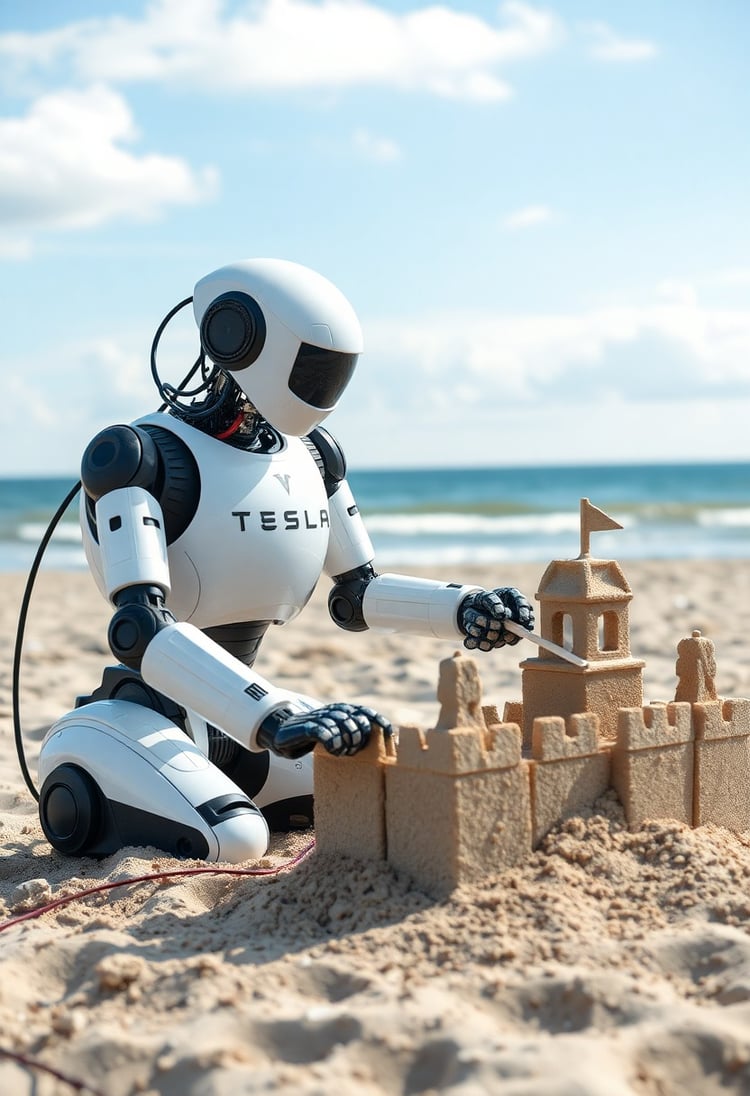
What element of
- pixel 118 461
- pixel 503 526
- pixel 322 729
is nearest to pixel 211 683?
pixel 322 729

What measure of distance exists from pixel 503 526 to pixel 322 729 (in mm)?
23227

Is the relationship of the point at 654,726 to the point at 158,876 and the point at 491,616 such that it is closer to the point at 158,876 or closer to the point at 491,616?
the point at 491,616

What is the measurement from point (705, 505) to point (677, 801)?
2830 centimetres

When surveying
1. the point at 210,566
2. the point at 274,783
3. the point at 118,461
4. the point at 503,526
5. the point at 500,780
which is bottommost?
the point at 274,783

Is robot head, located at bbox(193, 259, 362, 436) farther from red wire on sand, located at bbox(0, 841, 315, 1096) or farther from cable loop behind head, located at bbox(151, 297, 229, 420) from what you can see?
red wire on sand, located at bbox(0, 841, 315, 1096)

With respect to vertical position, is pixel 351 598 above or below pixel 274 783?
above

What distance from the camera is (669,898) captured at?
273 centimetres

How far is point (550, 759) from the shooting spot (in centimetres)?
284

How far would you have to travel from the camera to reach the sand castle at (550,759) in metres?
2.69

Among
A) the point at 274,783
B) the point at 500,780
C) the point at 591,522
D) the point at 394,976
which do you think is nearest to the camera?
the point at 394,976

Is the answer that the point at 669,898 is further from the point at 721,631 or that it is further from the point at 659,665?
the point at 721,631

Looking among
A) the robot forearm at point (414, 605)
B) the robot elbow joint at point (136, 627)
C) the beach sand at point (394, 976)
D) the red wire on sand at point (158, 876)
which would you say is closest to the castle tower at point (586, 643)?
the beach sand at point (394, 976)

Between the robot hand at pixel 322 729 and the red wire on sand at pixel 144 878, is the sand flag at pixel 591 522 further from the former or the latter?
the red wire on sand at pixel 144 878

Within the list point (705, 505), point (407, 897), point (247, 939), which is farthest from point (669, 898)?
point (705, 505)
